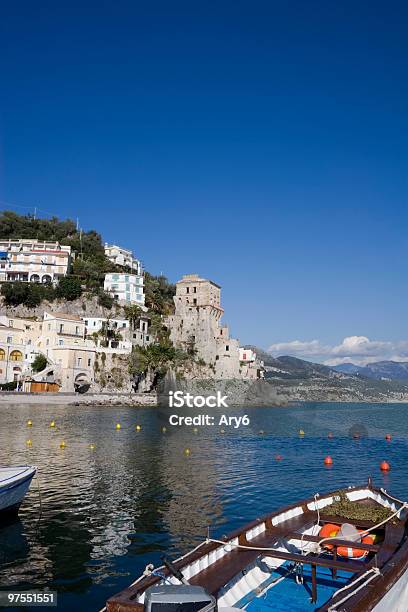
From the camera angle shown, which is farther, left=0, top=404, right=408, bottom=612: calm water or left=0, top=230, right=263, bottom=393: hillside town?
left=0, top=230, right=263, bottom=393: hillside town

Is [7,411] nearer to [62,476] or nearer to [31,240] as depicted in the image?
[62,476]

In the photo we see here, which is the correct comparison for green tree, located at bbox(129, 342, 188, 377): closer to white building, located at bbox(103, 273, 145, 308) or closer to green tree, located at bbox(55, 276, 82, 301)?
white building, located at bbox(103, 273, 145, 308)

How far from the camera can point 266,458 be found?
3797 centimetres

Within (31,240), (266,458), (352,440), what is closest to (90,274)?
(31,240)

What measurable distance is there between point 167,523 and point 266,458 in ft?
64.8

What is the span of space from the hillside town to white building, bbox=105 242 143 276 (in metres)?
0.30

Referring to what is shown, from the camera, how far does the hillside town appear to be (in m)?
94.1

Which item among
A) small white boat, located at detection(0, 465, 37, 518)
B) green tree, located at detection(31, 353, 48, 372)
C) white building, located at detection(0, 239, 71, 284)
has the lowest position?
small white boat, located at detection(0, 465, 37, 518)

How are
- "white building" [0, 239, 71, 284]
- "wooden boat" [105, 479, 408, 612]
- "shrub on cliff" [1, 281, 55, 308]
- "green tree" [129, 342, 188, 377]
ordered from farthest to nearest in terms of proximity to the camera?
1. "white building" [0, 239, 71, 284]
2. "shrub on cliff" [1, 281, 55, 308]
3. "green tree" [129, 342, 188, 377]
4. "wooden boat" [105, 479, 408, 612]

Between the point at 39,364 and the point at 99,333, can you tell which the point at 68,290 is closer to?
the point at 99,333

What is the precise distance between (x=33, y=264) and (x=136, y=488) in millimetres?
103522

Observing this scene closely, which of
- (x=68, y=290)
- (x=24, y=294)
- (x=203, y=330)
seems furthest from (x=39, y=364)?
(x=203, y=330)

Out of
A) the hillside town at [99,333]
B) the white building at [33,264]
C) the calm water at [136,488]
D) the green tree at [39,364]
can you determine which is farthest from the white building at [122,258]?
the calm water at [136,488]

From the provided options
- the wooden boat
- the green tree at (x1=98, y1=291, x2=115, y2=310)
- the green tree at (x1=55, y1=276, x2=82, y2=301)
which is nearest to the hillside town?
the green tree at (x1=98, y1=291, x2=115, y2=310)
